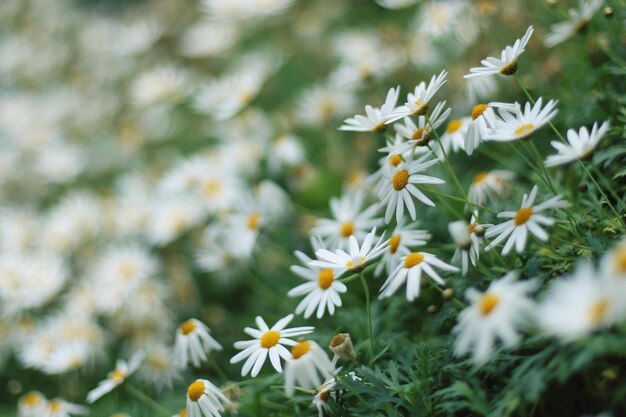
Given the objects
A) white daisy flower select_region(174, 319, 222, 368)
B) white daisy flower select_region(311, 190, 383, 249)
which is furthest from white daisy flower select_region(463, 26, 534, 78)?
white daisy flower select_region(174, 319, 222, 368)

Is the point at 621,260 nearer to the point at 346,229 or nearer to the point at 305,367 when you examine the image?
the point at 305,367

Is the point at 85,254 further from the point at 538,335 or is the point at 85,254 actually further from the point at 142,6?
the point at 142,6

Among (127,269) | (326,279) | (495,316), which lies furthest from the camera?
(127,269)

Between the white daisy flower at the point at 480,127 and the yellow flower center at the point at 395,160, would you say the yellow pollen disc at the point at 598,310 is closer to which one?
the white daisy flower at the point at 480,127

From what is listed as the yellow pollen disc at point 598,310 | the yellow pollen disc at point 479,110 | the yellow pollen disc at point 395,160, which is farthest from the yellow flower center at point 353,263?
the yellow pollen disc at point 598,310

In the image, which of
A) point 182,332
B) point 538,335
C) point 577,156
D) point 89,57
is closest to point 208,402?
point 182,332

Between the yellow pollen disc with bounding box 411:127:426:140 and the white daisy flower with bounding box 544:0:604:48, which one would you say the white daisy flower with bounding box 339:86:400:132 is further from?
the white daisy flower with bounding box 544:0:604:48

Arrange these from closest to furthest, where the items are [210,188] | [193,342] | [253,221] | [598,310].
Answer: [598,310] < [193,342] < [253,221] < [210,188]

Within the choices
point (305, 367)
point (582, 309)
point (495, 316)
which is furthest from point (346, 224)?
point (582, 309)
